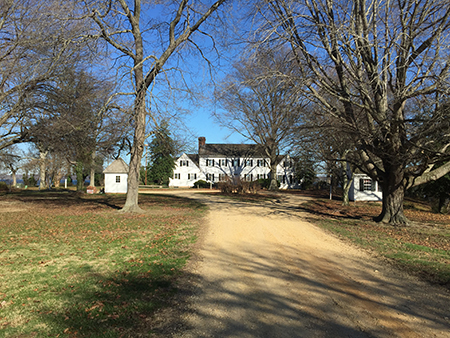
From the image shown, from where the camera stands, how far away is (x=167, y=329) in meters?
3.59

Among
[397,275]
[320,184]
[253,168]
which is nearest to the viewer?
[397,275]

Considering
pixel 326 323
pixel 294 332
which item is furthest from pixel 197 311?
pixel 326 323

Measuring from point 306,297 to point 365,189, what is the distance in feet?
86.2

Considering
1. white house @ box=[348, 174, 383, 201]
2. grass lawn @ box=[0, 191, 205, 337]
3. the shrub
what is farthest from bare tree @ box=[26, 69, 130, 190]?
white house @ box=[348, 174, 383, 201]

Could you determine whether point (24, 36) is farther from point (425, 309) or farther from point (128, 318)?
point (425, 309)

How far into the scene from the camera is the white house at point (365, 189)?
27.7 meters

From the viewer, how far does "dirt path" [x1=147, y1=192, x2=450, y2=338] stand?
145 inches

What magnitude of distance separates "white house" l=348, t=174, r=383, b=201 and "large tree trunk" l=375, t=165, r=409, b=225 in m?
15.2

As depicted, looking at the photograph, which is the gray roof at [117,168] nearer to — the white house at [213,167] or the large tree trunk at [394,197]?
the white house at [213,167]

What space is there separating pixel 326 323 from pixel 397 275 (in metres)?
3.05

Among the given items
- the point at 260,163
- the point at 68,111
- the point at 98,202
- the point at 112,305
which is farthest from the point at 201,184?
the point at 112,305

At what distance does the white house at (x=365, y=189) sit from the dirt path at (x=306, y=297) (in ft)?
72.1

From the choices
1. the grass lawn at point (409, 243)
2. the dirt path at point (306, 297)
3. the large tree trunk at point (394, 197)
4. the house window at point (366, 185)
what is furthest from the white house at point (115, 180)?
the dirt path at point (306, 297)

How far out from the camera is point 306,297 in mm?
4617
